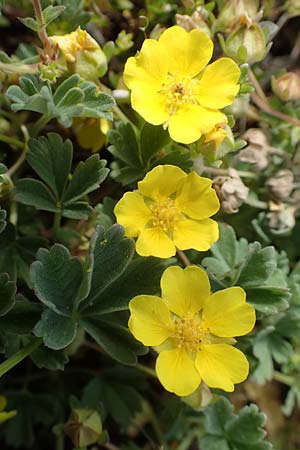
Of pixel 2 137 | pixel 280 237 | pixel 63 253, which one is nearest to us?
pixel 63 253

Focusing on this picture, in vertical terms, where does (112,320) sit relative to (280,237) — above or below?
above

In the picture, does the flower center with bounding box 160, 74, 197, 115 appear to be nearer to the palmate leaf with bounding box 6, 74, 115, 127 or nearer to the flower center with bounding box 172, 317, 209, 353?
the palmate leaf with bounding box 6, 74, 115, 127

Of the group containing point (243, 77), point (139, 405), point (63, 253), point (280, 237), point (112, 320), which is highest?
point (243, 77)

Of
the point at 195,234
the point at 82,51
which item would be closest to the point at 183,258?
the point at 195,234

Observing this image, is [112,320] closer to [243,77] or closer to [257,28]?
[243,77]

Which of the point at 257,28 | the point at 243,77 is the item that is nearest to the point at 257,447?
the point at 243,77
